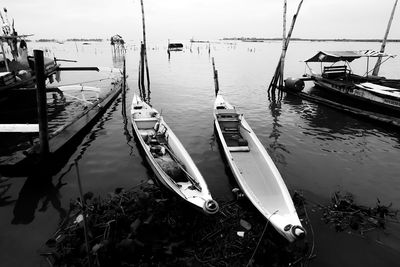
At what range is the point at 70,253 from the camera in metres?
5.72

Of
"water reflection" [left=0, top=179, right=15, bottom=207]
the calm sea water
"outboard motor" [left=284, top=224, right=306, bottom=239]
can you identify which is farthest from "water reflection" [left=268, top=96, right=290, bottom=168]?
"water reflection" [left=0, top=179, right=15, bottom=207]

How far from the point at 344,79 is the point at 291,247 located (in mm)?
21714

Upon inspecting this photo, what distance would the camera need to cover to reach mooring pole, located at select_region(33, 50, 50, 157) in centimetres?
819

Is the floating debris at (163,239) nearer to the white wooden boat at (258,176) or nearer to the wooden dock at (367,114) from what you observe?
the white wooden boat at (258,176)

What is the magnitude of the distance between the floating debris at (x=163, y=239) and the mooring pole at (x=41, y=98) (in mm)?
3146

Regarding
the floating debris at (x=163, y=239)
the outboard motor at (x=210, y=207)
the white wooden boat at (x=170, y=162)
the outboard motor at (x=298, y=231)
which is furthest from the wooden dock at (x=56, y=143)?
the outboard motor at (x=298, y=231)

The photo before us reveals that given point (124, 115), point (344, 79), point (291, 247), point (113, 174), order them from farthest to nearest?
point (344, 79) < point (124, 115) < point (113, 174) < point (291, 247)

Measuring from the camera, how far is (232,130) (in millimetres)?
12164

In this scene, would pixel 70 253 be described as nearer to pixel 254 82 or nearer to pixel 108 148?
pixel 108 148

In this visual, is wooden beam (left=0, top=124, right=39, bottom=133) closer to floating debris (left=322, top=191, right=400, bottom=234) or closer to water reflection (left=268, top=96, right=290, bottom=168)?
water reflection (left=268, top=96, right=290, bottom=168)

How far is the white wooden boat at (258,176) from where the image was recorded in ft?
20.0

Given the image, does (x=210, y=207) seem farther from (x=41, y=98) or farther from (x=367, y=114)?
(x=367, y=114)

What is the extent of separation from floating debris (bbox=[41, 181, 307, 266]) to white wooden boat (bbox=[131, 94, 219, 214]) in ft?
1.44

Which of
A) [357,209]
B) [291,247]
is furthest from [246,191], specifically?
[357,209]
